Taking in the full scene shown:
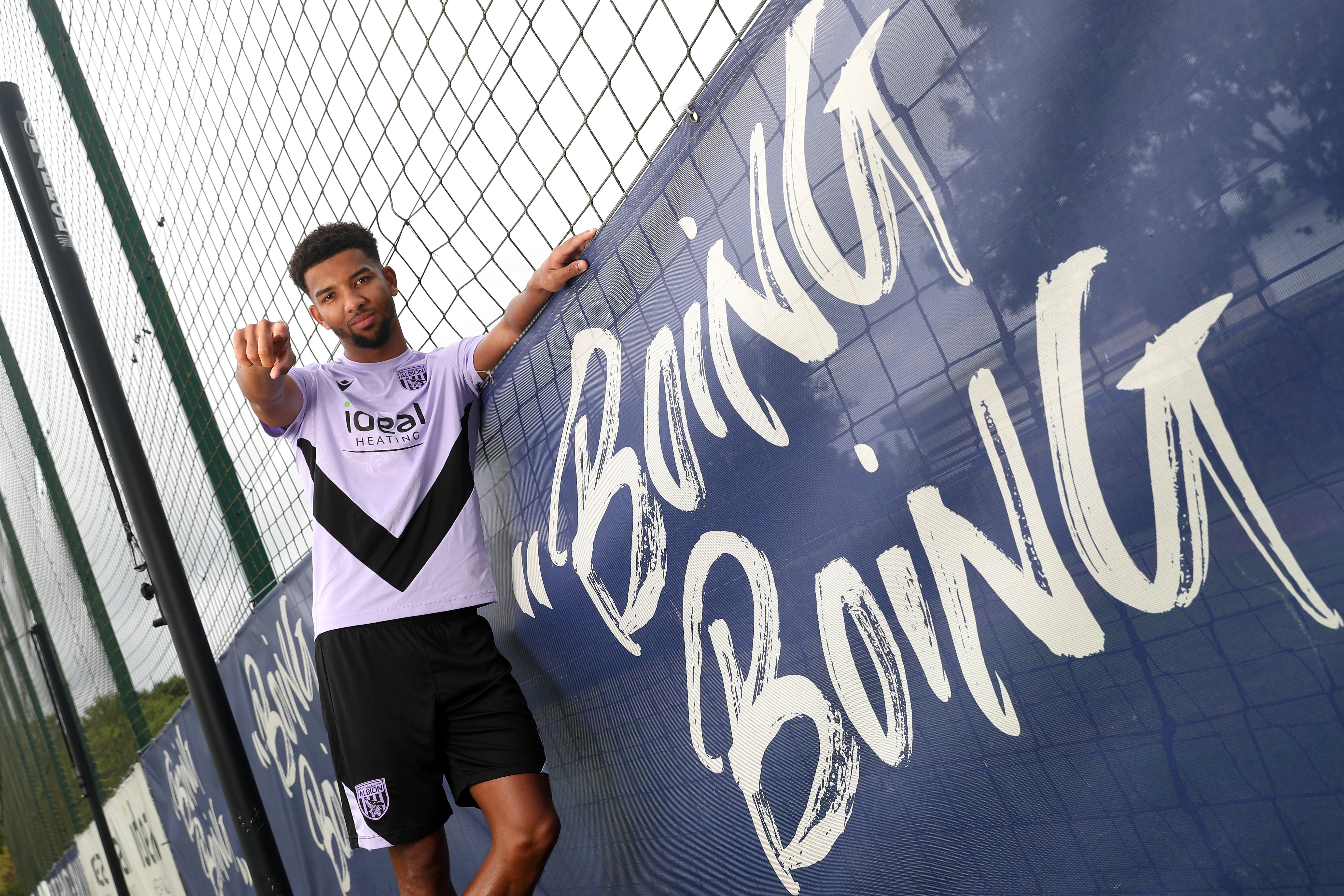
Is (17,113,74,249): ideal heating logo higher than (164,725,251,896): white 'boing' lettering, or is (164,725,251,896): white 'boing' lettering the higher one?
(17,113,74,249): ideal heating logo

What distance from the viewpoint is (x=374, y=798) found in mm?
1483

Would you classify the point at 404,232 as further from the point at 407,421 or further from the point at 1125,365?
the point at 1125,365

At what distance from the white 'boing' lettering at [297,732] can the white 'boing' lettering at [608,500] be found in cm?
105

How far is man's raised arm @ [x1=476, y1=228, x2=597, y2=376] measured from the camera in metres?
1.41

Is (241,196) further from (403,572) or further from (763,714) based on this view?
(763,714)

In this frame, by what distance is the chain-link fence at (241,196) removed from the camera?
2051 millimetres

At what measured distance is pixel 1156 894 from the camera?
806 mm

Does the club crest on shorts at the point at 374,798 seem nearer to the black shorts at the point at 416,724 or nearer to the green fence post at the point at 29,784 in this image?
the black shorts at the point at 416,724

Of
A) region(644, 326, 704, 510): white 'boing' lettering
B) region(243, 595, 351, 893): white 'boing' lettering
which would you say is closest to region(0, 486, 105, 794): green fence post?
region(243, 595, 351, 893): white 'boing' lettering

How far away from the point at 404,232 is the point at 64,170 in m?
2.06

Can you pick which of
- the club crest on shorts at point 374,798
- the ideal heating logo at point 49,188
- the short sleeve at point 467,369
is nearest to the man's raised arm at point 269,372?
the short sleeve at point 467,369

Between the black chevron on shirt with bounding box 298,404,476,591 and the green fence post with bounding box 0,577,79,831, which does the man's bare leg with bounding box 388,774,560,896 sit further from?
the green fence post with bounding box 0,577,79,831

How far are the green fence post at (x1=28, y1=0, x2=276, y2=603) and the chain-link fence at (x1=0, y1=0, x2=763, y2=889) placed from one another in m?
0.01

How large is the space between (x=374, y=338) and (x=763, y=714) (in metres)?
0.96
